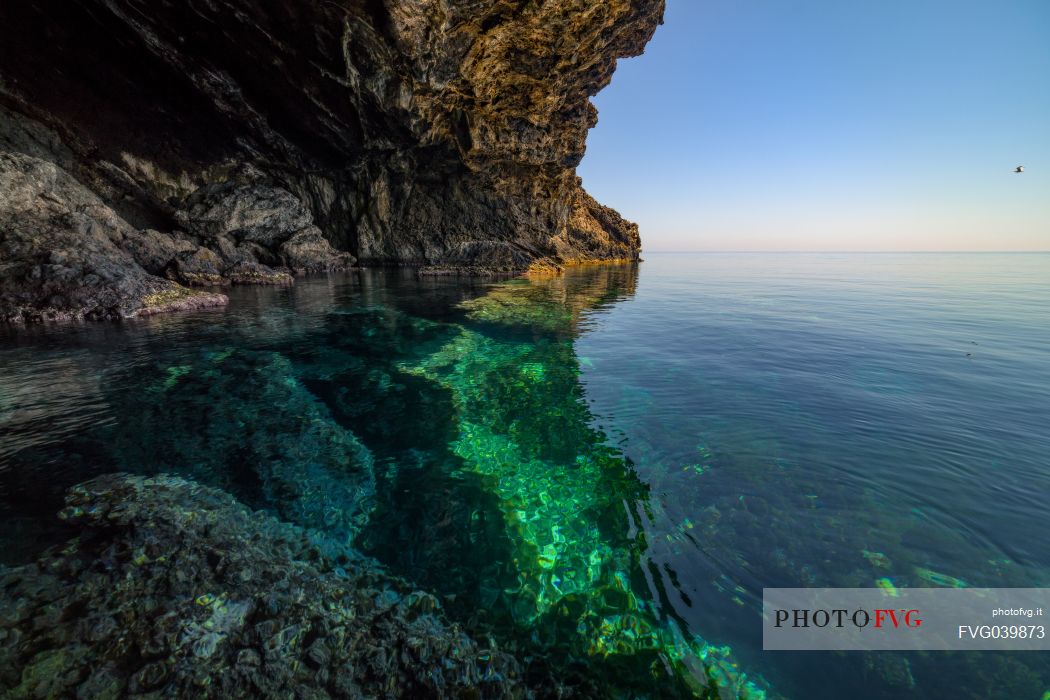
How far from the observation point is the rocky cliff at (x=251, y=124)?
56.0 ft

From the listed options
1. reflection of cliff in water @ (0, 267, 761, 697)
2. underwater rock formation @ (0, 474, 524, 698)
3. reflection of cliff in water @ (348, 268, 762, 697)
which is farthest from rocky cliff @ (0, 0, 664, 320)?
reflection of cliff in water @ (348, 268, 762, 697)

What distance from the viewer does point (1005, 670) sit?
3.06m

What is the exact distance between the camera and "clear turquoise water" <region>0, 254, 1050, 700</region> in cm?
353

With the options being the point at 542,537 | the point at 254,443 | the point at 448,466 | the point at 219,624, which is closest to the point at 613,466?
the point at 542,537

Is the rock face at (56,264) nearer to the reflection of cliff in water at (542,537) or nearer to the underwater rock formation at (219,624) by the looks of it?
the reflection of cliff in water at (542,537)

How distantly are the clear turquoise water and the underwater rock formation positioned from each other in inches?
15.5

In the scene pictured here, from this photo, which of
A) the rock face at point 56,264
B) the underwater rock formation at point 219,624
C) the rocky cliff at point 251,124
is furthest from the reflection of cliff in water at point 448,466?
the rocky cliff at point 251,124

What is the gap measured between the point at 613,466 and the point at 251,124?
38041 millimetres

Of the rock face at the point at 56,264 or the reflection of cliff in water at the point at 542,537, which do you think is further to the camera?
the rock face at the point at 56,264

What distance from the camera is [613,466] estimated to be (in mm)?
6086

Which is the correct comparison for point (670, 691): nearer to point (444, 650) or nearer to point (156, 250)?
point (444, 650)

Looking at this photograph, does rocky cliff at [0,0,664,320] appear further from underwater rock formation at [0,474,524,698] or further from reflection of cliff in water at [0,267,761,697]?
underwater rock formation at [0,474,524,698]

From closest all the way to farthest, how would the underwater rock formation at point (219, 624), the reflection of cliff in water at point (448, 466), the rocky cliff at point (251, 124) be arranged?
1. the underwater rock formation at point (219, 624)
2. the reflection of cliff in water at point (448, 466)
3. the rocky cliff at point (251, 124)

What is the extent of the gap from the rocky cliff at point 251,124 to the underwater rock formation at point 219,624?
673 inches
